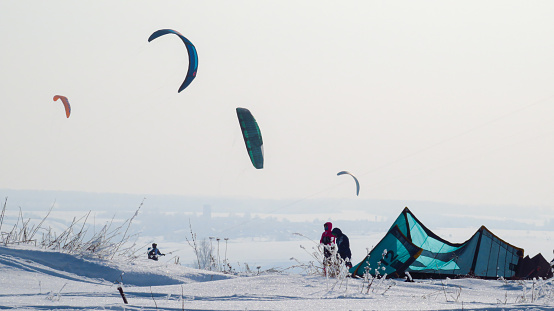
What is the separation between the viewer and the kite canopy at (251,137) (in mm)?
12667

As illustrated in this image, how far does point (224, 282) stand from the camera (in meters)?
6.36

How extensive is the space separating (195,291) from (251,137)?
7.35 meters

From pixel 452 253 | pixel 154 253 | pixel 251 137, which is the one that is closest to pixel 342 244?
pixel 452 253

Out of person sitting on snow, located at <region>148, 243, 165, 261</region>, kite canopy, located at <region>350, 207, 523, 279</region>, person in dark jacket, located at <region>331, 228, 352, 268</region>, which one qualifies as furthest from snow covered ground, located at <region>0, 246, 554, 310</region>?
person sitting on snow, located at <region>148, 243, 165, 261</region>

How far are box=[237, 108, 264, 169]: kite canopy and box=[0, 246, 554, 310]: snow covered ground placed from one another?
502 centimetres

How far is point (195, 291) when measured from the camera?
5664 millimetres

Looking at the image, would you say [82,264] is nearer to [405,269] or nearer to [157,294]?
[157,294]

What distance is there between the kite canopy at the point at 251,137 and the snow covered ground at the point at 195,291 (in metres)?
5.02

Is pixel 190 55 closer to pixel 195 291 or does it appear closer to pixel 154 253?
pixel 154 253

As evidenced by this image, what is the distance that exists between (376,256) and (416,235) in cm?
113

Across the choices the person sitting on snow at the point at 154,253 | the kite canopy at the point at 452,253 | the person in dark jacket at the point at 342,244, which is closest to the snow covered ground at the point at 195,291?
the kite canopy at the point at 452,253

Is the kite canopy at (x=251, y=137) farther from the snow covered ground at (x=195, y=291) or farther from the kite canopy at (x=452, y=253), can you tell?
the snow covered ground at (x=195, y=291)

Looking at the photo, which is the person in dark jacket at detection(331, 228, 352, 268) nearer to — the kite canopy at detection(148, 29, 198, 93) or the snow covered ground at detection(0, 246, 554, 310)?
the snow covered ground at detection(0, 246, 554, 310)

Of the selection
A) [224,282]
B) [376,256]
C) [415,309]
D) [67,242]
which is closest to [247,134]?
[376,256]
